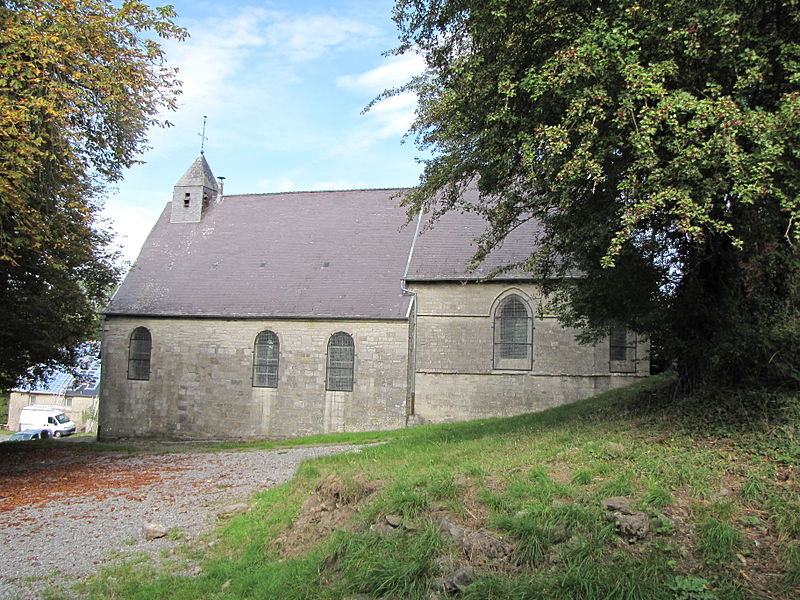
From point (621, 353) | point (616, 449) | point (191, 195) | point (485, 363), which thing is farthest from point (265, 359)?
point (616, 449)

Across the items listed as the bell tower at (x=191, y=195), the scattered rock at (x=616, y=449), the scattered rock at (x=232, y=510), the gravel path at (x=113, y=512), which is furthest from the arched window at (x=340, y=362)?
the scattered rock at (x=616, y=449)

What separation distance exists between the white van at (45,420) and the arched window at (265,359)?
25.7 metres

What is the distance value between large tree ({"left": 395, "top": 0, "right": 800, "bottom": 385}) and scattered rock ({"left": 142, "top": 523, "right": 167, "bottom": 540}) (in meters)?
6.28

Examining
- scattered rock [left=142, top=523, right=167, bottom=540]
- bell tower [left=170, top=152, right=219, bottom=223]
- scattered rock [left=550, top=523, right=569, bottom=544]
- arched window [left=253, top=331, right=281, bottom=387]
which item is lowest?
scattered rock [left=142, top=523, right=167, bottom=540]

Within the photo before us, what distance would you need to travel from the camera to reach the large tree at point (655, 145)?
6.02 metres

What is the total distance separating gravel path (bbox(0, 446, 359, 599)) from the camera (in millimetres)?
6938

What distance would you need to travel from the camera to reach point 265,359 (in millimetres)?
22016

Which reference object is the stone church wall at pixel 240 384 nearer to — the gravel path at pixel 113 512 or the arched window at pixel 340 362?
the arched window at pixel 340 362

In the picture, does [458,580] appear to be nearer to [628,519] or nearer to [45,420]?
[628,519]

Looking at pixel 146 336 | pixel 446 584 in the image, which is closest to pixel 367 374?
pixel 146 336

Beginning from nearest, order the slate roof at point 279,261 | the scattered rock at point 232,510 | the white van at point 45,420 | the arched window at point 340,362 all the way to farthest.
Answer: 1. the scattered rock at point 232,510
2. the arched window at point 340,362
3. the slate roof at point 279,261
4. the white van at point 45,420

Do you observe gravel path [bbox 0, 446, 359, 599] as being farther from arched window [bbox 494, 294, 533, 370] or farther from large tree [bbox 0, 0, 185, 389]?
arched window [bbox 494, 294, 533, 370]

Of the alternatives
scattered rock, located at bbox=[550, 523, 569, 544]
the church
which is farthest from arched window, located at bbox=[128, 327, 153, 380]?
scattered rock, located at bbox=[550, 523, 569, 544]

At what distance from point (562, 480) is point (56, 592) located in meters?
5.07
